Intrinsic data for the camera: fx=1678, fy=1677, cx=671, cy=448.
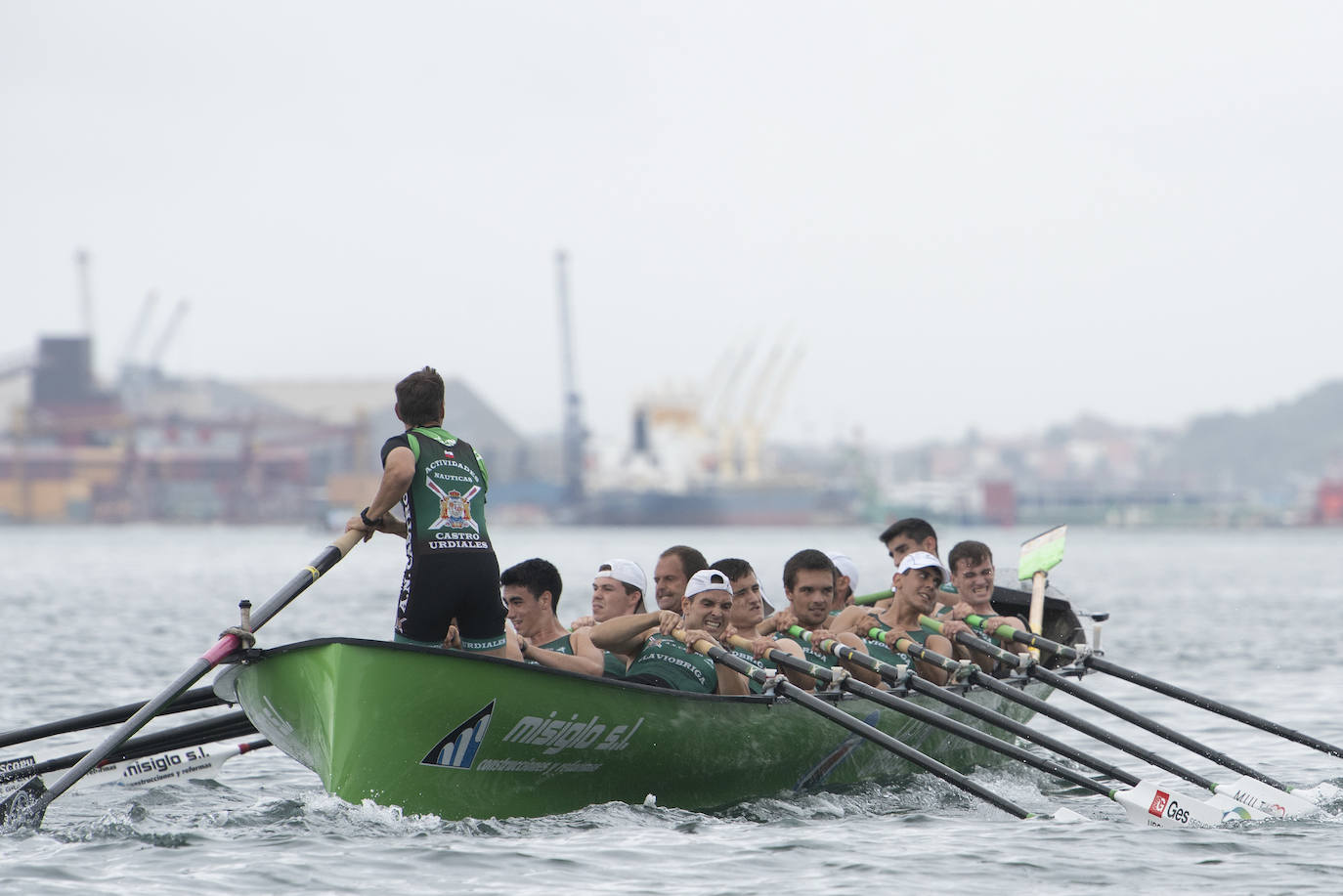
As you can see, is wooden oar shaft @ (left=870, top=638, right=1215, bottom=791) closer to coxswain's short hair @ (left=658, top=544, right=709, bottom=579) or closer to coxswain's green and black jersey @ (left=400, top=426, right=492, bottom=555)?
coxswain's short hair @ (left=658, top=544, right=709, bottom=579)

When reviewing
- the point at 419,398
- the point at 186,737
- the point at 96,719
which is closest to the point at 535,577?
the point at 419,398

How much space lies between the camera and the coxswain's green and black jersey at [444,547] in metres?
8.32

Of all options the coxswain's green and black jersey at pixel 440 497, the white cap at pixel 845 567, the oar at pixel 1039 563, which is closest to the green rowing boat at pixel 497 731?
the coxswain's green and black jersey at pixel 440 497

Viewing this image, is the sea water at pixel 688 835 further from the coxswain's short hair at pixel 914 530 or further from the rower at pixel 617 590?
the coxswain's short hair at pixel 914 530

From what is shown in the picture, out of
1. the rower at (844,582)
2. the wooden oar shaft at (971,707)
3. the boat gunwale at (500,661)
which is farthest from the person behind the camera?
the rower at (844,582)

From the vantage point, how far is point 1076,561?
241 feet

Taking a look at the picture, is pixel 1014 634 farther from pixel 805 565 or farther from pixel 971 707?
pixel 805 565

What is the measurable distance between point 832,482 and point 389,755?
13400 cm

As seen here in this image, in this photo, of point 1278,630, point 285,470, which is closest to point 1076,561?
point 1278,630

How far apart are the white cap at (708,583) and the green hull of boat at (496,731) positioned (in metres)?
0.69

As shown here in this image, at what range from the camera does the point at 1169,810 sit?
9.98 meters

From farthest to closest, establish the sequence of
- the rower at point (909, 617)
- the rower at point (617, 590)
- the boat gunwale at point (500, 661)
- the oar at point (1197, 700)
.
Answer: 1. the oar at point (1197, 700)
2. the rower at point (909, 617)
3. the rower at point (617, 590)
4. the boat gunwale at point (500, 661)

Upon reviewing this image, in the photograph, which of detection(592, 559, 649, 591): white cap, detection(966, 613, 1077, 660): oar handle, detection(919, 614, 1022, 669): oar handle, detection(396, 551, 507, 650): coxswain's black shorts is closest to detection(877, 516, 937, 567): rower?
detection(966, 613, 1077, 660): oar handle

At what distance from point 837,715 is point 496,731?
2051mm
